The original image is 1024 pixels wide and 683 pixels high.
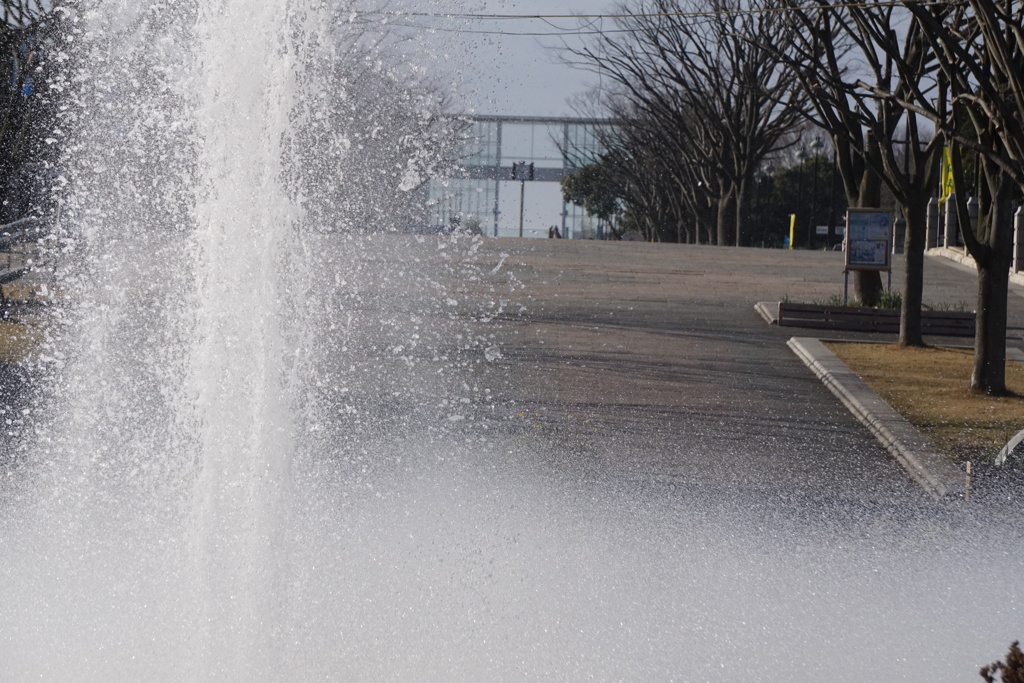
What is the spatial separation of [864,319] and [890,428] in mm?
7043

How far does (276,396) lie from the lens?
6363 mm

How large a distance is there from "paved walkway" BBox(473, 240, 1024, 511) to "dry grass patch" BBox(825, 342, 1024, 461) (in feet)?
1.84

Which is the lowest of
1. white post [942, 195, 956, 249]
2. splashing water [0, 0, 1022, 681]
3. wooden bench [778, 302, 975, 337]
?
splashing water [0, 0, 1022, 681]

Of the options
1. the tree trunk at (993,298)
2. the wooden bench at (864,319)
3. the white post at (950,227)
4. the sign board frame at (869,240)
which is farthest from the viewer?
the white post at (950,227)

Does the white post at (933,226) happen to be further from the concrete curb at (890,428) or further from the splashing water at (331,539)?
the splashing water at (331,539)

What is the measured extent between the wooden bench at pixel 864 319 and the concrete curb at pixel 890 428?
2343 millimetres

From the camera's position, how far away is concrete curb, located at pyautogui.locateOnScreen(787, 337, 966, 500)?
7.67 m

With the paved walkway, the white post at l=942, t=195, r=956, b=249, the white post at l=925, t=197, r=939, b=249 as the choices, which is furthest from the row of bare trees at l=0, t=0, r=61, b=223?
the white post at l=925, t=197, r=939, b=249

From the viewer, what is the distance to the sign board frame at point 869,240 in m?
17.1

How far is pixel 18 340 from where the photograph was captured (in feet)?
42.2

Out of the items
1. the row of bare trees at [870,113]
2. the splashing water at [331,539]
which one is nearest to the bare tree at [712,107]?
the row of bare trees at [870,113]

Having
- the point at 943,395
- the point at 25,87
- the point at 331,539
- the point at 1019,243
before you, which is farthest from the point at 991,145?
the point at 1019,243

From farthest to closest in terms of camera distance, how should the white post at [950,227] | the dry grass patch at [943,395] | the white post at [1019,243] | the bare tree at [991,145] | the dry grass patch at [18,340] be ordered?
the white post at [950,227]
the white post at [1019,243]
the dry grass patch at [18,340]
the bare tree at [991,145]
the dry grass patch at [943,395]

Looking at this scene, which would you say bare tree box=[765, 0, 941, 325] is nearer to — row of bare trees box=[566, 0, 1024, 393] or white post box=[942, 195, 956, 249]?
row of bare trees box=[566, 0, 1024, 393]
